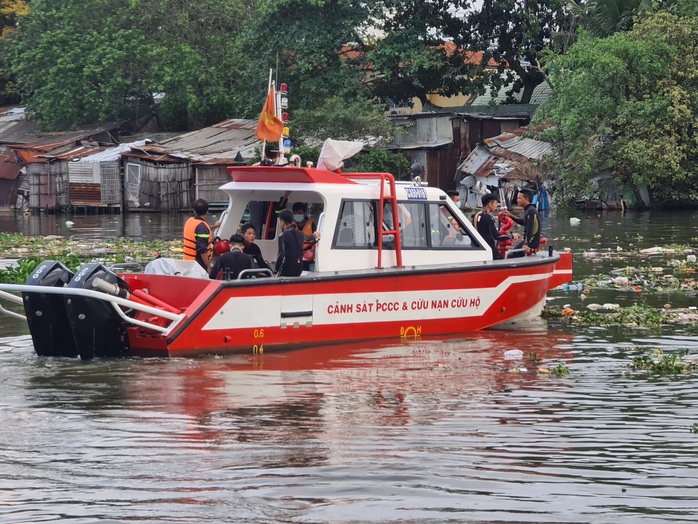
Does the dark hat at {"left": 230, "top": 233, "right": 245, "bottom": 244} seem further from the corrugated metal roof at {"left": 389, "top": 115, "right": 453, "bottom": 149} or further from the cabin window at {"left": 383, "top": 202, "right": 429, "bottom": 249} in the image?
the corrugated metal roof at {"left": 389, "top": 115, "right": 453, "bottom": 149}

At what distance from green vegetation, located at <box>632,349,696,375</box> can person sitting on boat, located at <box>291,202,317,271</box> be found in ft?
12.8

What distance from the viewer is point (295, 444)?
841 cm

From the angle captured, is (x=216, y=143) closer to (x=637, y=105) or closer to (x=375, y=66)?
(x=375, y=66)

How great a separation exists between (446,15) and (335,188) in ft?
120

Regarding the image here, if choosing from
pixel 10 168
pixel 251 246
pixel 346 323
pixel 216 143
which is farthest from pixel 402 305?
pixel 10 168

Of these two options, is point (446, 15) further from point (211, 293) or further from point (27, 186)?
point (211, 293)

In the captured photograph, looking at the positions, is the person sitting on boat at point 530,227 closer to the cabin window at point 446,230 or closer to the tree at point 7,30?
the cabin window at point 446,230

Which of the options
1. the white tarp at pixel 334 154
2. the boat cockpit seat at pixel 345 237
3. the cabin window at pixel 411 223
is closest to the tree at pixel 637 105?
the cabin window at pixel 411 223

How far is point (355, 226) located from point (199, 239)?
6.13 feet

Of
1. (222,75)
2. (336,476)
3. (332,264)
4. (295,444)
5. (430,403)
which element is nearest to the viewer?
(336,476)

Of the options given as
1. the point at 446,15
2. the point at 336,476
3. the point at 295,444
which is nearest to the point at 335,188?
the point at 295,444

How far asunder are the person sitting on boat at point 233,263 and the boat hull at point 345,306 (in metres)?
0.60

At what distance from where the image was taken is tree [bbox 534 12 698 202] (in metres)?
38.9

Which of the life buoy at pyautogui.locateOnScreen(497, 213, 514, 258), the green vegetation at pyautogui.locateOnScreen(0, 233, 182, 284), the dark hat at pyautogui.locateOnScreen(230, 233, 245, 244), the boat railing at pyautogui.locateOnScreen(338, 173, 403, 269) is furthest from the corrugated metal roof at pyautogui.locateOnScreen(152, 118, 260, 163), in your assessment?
the dark hat at pyautogui.locateOnScreen(230, 233, 245, 244)
